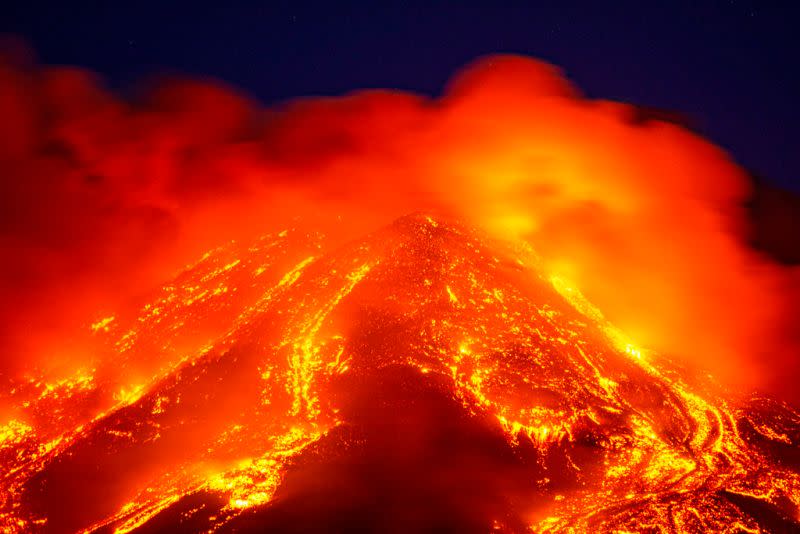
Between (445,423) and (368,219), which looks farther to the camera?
(368,219)

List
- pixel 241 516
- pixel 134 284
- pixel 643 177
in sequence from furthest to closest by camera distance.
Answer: pixel 643 177 < pixel 134 284 < pixel 241 516

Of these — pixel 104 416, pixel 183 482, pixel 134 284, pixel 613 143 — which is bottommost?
pixel 134 284

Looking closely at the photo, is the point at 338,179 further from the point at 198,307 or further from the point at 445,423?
the point at 445,423

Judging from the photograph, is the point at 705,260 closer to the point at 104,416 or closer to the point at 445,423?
the point at 445,423

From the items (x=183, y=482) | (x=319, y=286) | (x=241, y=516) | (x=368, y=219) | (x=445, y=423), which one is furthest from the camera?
(x=368, y=219)

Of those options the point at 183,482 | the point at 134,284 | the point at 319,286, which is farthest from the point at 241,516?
the point at 134,284

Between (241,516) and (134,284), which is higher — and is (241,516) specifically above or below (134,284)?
above
